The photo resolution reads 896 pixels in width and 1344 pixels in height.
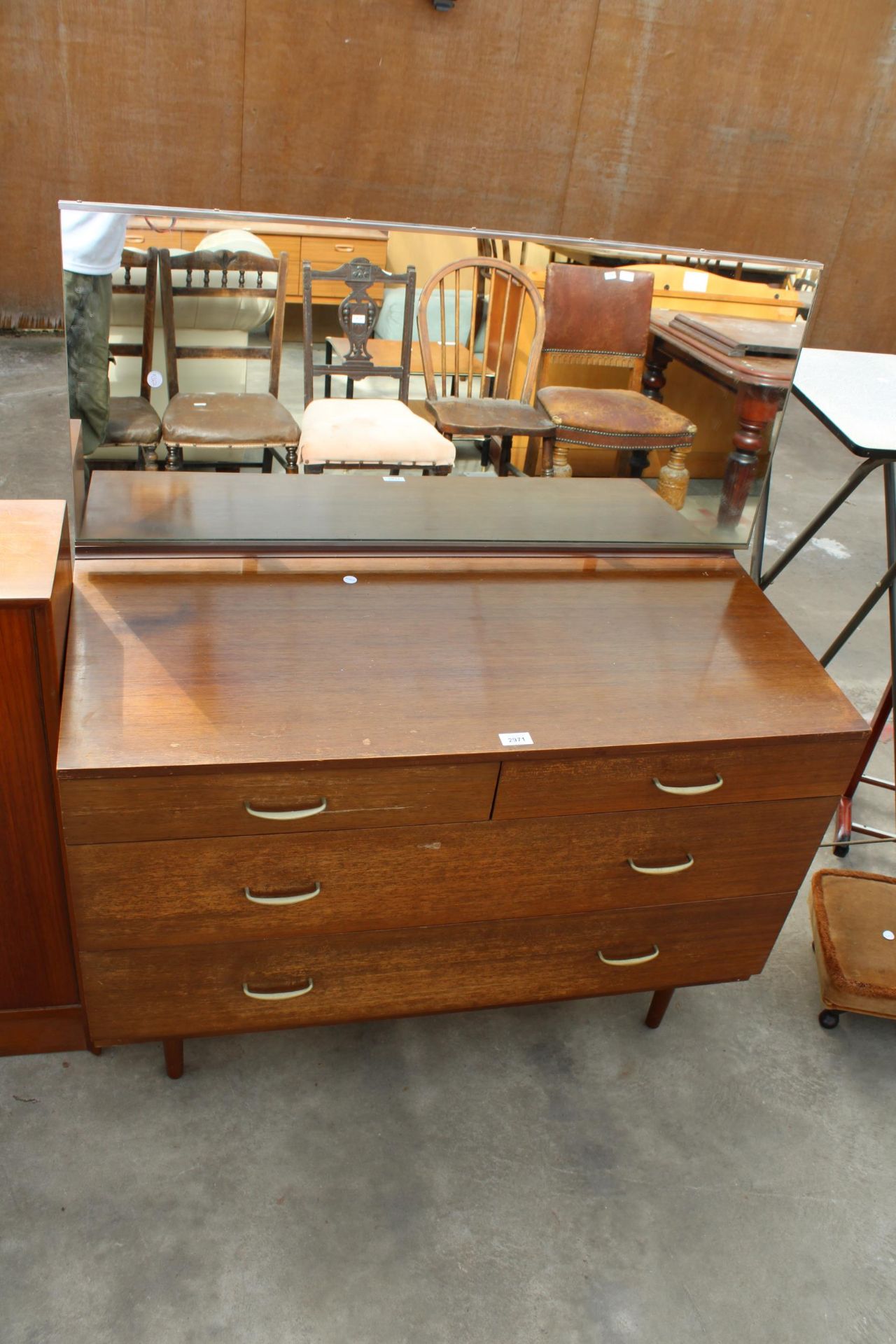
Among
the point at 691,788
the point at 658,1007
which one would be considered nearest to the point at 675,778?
the point at 691,788

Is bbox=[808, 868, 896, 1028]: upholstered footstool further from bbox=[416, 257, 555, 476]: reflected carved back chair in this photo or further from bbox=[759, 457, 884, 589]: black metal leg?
bbox=[416, 257, 555, 476]: reflected carved back chair

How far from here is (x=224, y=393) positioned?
144 cm

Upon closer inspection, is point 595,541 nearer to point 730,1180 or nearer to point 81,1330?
point 730,1180

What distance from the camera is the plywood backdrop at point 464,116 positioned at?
187 inches

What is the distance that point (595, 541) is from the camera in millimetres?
1741

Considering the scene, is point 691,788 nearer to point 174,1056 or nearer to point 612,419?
point 612,419

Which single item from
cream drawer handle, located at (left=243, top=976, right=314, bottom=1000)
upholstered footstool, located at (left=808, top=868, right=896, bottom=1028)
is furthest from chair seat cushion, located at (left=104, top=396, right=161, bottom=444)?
upholstered footstool, located at (left=808, top=868, right=896, bottom=1028)

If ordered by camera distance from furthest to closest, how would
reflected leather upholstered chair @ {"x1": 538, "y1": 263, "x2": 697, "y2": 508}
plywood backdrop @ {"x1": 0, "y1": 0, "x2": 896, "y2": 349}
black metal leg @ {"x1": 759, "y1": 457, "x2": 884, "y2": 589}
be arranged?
1. plywood backdrop @ {"x1": 0, "y1": 0, "x2": 896, "y2": 349}
2. black metal leg @ {"x1": 759, "y1": 457, "x2": 884, "y2": 589}
3. reflected leather upholstered chair @ {"x1": 538, "y1": 263, "x2": 697, "y2": 508}

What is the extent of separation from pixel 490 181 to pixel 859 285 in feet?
8.43

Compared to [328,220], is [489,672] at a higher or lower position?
lower

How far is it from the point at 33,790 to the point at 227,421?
0.61 metres

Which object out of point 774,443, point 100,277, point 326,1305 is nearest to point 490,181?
point 774,443

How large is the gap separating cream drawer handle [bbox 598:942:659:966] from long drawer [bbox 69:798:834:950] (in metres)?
0.11

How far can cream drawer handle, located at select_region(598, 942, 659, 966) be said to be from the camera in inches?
61.0
